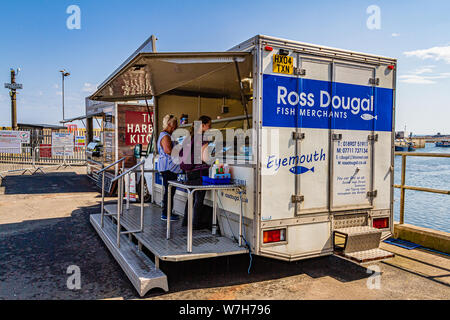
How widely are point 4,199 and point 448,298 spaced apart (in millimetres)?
9793

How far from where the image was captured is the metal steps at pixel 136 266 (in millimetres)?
3432

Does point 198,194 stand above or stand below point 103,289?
above

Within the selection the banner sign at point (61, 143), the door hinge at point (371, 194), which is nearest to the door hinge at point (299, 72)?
the door hinge at point (371, 194)

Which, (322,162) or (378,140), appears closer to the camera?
(322,162)

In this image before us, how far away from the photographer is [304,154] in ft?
12.8

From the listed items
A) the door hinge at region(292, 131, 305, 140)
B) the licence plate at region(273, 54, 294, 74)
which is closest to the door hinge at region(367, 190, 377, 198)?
the door hinge at region(292, 131, 305, 140)

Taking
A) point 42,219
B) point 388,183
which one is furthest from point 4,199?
point 388,183

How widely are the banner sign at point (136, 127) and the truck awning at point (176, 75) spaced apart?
322 centimetres

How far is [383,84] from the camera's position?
4406 mm

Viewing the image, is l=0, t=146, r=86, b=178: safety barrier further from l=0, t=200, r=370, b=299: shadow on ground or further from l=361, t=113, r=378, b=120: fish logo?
l=361, t=113, r=378, b=120: fish logo

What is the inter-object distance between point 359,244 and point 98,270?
10.3 ft

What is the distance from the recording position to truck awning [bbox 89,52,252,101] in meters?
3.72

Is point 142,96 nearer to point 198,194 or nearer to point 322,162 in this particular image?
point 198,194
